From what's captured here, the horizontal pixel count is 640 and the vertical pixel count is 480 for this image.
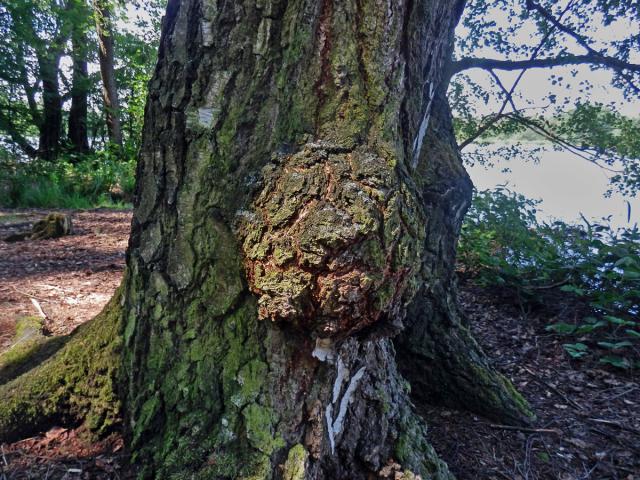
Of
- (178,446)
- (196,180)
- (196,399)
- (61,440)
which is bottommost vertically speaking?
(61,440)

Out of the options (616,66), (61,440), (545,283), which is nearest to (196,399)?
(61,440)

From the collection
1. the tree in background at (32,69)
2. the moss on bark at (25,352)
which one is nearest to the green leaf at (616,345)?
the moss on bark at (25,352)

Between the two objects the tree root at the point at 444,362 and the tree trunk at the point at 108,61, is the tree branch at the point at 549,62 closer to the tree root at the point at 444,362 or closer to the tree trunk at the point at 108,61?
the tree root at the point at 444,362

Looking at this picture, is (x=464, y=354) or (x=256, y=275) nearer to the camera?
(x=256, y=275)

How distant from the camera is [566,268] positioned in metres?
3.96

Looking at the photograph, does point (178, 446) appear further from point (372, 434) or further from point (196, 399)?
point (372, 434)

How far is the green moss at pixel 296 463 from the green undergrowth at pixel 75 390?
0.78 metres

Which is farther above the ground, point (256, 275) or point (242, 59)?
point (242, 59)

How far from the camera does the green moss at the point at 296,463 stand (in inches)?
52.3

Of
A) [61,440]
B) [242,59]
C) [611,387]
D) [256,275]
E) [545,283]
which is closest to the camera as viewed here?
[256,275]

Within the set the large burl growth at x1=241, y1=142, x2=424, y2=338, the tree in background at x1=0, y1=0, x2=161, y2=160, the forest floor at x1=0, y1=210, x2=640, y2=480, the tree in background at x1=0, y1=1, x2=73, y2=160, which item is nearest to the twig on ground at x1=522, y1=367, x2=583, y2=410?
the forest floor at x1=0, y1=210, x2=640, y2=480

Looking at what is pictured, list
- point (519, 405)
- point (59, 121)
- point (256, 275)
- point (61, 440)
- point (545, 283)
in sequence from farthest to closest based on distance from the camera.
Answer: point (59, 121) → point (545, 283) → point (519, 405) → point (61, 440) → point (256, 275)

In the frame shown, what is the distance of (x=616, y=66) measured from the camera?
4234mm

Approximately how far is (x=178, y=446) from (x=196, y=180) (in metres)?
0.83
